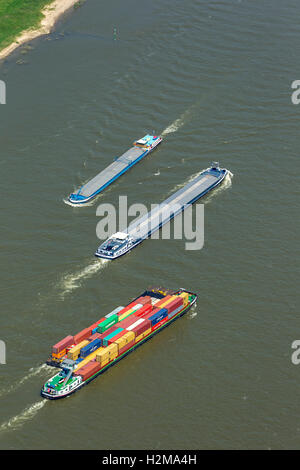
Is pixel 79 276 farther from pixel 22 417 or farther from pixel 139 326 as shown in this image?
pixel 22 417

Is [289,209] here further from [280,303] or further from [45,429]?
[45,429]

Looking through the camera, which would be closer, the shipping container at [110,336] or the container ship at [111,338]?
the container ship at [111,338]

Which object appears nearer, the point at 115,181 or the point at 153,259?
the point at 153,259

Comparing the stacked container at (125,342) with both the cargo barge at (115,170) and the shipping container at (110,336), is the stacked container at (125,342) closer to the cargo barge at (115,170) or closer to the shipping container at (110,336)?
the shipping container at (110,336)

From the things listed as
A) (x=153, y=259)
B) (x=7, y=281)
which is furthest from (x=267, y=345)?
(x=7, y=281)

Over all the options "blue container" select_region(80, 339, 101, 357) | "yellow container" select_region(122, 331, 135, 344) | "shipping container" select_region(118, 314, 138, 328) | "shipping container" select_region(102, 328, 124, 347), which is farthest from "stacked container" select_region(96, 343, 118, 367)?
"shipping container" select_region(118, 314, 138, 328)

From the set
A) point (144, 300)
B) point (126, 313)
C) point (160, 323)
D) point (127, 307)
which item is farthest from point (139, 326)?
point (144, 300)

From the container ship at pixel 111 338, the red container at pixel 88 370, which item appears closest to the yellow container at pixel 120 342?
the container ship at pixel 111 338
